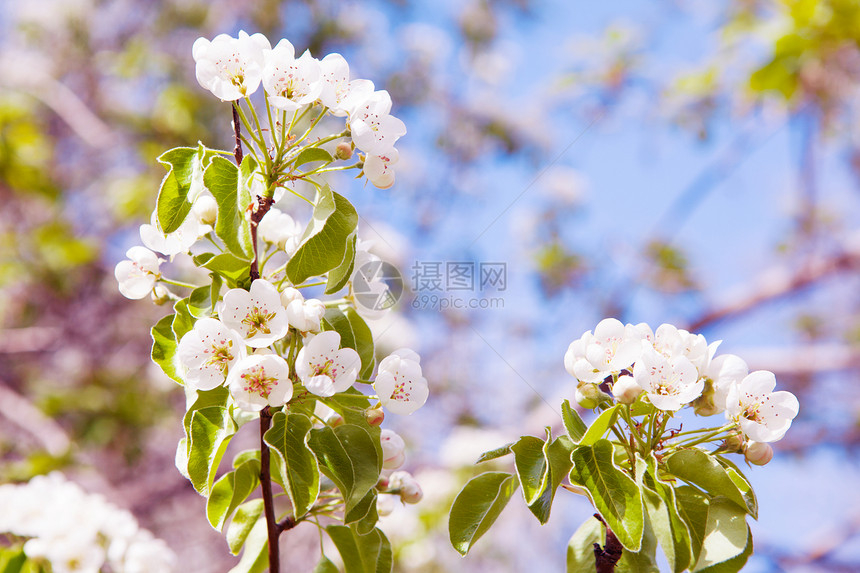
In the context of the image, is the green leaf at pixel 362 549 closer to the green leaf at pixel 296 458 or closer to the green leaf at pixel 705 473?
the green leaf at pixel 296 458

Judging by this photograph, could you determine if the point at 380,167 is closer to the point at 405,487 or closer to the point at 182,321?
the point at 182,321

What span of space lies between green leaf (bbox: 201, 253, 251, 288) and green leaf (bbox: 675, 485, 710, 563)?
1.87 ft

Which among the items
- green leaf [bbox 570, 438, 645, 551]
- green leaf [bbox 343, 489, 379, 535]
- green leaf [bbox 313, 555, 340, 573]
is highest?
green leaf [bbox 570, 438, 645, 551]

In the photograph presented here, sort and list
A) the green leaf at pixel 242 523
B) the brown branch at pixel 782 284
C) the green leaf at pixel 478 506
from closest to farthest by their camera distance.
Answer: the green leaf at pixel 478 506 < the green leaf at pixel 242 523 < the brown branch at pixel 782 284

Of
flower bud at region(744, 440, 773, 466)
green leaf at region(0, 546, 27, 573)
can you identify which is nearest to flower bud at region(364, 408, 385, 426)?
flower bud at region(744, 440, 773, 466)

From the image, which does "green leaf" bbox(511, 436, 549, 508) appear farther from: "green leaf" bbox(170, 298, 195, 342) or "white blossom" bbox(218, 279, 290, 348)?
"green leaf" bbox(170, 298, 195, 342)

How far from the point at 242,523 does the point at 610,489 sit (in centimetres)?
52

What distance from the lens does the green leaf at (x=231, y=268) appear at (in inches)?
29.9

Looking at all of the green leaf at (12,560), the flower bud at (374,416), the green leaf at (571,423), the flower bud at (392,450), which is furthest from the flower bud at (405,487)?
the green leaf at (12,560)

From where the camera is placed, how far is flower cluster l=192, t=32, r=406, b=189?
799 millimetres

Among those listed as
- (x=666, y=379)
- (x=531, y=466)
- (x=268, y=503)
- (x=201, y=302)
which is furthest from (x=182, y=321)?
(x=666, y=379)

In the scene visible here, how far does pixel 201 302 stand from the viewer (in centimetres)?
84

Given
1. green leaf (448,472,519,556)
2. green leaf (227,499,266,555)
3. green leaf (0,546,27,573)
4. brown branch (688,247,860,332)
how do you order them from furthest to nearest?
brown branch (688,247,860,332)
green leaf (0,546,27,573)
green leaf (227,499,266,555)
green leaf (448,472,519,556)

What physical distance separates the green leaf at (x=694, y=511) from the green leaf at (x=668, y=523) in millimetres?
15
